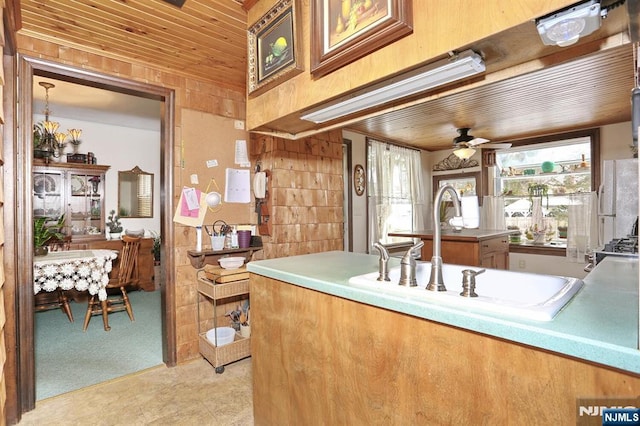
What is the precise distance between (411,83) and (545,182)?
4671mm

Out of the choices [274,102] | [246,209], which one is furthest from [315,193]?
[274,102]

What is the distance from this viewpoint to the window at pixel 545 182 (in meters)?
4.53

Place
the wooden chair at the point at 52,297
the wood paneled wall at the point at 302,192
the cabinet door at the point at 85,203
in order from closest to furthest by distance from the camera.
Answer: the wood paneled wall at the point at 302,192 → the wooden chair at the point at 52,297 → the cabinet door at the point at 85,203

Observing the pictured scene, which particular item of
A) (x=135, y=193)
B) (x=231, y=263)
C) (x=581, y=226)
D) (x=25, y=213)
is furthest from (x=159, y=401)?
(x=581, y=226)

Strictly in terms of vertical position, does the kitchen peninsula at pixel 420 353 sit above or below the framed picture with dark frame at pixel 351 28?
below

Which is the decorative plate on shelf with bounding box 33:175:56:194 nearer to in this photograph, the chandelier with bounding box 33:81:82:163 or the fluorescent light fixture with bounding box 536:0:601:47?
the chandelier with bounding box 33:81:82:163

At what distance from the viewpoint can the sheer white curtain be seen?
474cm

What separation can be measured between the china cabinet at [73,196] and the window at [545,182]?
Result: 250 inches

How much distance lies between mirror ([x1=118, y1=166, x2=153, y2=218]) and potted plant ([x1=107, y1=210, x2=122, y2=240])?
0.32 feet

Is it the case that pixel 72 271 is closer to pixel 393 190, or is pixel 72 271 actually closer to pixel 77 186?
pixel 77 186

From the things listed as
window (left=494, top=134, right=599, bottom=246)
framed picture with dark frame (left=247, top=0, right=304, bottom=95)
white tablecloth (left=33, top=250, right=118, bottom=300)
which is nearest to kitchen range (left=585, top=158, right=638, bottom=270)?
window (left=494, top=134, right=599, bottom=246)

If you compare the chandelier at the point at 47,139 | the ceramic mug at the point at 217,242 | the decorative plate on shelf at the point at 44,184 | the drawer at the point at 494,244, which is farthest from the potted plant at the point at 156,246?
the drawer at the point at 494,244

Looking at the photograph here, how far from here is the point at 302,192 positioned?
319 centimetres

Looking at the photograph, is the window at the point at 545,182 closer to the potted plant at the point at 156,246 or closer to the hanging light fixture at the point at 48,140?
the potted plant at the point at 156,246
